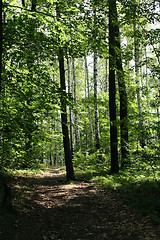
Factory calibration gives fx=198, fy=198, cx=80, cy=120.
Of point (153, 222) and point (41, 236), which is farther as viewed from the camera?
point (153, 222)

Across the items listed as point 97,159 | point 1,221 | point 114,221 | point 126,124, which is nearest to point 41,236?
point 1,221

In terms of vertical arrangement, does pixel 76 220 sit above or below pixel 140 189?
below

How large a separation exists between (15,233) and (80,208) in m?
2.86

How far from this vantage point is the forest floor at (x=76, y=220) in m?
4.23

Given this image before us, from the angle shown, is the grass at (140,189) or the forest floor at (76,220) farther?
the grass at (140,189)

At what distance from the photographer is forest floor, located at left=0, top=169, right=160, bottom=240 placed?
4227 mm

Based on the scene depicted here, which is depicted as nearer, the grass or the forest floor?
the forest floor

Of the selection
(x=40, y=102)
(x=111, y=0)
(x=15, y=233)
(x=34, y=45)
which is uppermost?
(x=111, y=0)

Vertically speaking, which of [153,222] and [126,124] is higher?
[126,124]

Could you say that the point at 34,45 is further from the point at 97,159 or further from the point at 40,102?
the point at 97,159

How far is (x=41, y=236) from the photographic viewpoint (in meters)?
4.15

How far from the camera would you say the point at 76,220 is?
5.38 meters

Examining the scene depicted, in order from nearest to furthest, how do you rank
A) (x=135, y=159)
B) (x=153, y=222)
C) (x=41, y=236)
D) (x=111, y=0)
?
(x=41, y=236), (x=153, y=222), (x=111, y=0), (x=135, y=159)

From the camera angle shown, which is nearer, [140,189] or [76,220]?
[76,220]
